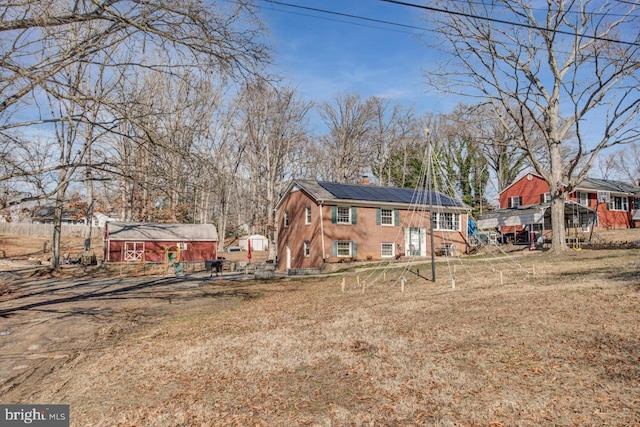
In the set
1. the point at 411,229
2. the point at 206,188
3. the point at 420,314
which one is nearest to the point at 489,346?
the point at 420,314

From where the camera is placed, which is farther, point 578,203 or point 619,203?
point 619,203

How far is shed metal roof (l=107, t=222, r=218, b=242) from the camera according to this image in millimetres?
40906

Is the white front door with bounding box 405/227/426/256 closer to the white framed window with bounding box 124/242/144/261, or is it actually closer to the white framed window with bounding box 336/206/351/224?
the white framed window with bounding box 336/206/351/224

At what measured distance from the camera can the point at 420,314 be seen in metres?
10.8

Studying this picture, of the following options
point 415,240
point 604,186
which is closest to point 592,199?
point 604,186

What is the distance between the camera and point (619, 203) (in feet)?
135

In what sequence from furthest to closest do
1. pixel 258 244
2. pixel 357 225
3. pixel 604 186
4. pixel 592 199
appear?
pixel 258 244
pixel 604 186
pixel 592 199
pixel 357 225

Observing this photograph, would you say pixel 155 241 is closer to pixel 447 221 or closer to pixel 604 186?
pixel 447 221

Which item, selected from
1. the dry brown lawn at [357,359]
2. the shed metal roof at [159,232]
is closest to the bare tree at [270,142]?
A: the shed metal roof at [159,232]

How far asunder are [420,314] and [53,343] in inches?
349

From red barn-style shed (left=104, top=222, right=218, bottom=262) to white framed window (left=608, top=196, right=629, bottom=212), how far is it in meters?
37.9

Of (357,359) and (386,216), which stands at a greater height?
(386,216)

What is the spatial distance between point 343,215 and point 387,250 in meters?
4.31

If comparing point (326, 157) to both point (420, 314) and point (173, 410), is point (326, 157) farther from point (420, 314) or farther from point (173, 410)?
point (173, 410)
